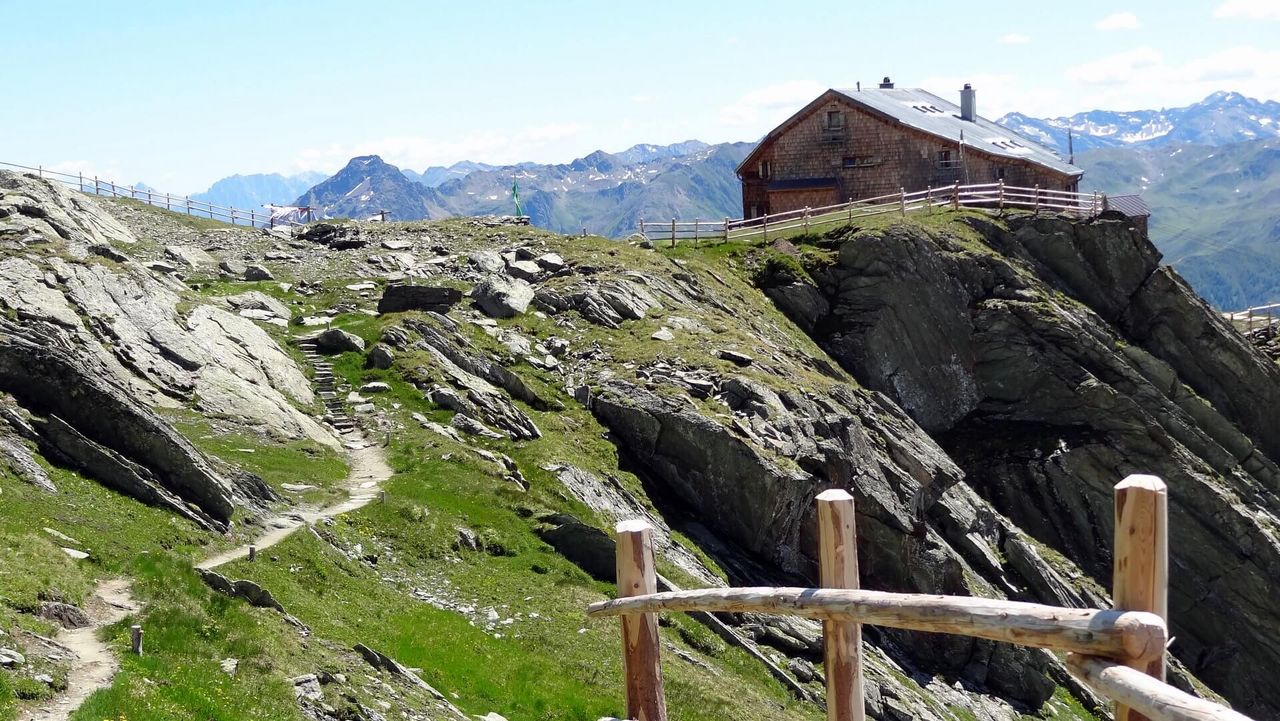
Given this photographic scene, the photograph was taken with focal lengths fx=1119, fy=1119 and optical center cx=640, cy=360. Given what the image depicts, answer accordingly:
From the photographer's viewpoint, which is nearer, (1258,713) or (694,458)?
(694,458)

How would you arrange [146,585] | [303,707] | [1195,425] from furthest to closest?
[1195,425] → [146,585] → [303,707]

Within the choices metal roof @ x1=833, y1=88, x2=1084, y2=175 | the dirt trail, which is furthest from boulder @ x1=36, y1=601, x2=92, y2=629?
metal roof @ x1=833, y1=88, x2=1084, y2=175

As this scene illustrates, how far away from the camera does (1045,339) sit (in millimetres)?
61594

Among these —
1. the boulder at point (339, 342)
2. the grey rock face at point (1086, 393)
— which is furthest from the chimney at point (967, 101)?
the boulder at point (339, 342)

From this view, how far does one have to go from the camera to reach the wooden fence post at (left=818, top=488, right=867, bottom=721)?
10.3m

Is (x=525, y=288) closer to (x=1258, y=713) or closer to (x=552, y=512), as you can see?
(x=552, y=512)

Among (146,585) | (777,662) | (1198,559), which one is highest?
(146,585)

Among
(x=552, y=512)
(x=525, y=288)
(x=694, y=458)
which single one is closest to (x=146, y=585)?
(x=552, y=512)

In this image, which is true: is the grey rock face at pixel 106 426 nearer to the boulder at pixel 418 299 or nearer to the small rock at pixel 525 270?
the boulder at pixel 418 299

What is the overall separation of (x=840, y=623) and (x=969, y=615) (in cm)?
204

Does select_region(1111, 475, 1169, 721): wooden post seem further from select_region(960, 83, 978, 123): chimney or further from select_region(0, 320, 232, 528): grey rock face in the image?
select_region(960, 83, 978, 123): chimney

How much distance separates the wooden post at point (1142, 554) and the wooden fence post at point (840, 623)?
2.89 m

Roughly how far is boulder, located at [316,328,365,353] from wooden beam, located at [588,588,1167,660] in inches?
1387

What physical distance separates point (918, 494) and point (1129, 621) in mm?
37469
